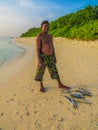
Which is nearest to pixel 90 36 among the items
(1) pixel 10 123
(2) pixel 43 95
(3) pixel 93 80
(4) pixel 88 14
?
(4) pixel 88 14

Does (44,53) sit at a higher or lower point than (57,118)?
higher

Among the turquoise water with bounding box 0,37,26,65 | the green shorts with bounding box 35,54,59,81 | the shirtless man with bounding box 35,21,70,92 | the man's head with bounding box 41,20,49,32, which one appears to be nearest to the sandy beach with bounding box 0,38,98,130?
the green shorts with bounding box 35,54,59,81

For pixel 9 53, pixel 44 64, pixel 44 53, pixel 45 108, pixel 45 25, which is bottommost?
pixel 9 53

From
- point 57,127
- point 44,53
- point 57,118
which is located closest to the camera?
point 57,127

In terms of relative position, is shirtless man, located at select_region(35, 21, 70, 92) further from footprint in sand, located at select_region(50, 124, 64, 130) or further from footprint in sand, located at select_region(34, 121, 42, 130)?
footprint in sand, located at select_region(50, 124, 64, 130)

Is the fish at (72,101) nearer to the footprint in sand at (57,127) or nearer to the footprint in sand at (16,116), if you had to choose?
the footprint in sand at (57,127)

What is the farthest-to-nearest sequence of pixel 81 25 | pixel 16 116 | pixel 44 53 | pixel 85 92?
pixel 81 25, pixel 44 53, pixel 85 92, pixel 16 116

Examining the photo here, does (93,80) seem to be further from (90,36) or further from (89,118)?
(90,36)

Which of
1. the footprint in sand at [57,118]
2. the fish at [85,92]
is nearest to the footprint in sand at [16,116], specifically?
the footprint in sand at [57,118]

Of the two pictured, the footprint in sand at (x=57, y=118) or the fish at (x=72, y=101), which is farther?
the fish at (x=72, y=101)

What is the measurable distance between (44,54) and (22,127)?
2494 millimetres

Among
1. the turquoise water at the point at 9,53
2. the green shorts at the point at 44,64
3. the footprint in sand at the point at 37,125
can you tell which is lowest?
the turquoise water at the point at 9,53

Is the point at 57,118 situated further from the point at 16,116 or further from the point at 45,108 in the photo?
the point at 16,116

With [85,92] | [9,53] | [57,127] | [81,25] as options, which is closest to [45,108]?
[57,127]
